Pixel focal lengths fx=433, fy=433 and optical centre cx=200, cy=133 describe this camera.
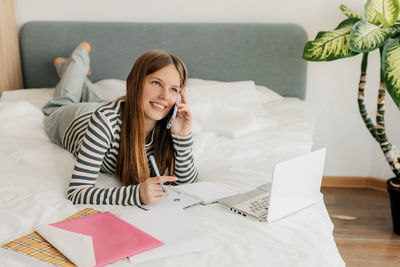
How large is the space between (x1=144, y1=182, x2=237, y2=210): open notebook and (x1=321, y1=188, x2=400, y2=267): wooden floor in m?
0.81

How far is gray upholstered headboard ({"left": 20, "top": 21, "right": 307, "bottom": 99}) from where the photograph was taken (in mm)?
2734

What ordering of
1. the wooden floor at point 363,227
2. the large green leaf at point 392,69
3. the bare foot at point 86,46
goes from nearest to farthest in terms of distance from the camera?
the large green leaf at point 392,69 → the wooden floor at point 363,227 → the bare foot at point 86,46

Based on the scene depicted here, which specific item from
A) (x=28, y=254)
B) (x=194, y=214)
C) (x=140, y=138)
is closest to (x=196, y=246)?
(x=194, y=214)

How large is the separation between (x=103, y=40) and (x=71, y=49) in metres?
0.22

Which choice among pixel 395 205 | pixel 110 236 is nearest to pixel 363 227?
pixel 395 205

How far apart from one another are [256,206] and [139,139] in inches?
18.1

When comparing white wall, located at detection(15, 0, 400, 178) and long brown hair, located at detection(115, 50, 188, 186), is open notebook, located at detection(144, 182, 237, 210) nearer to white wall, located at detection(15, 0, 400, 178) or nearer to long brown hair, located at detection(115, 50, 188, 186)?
long brown hair, located at detection(115, 50, 188, 186)

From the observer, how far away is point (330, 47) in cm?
212

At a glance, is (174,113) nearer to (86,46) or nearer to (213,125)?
(213,125)

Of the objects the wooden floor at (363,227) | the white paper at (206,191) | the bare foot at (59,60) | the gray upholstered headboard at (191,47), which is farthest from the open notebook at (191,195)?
the bare foot at (59,60)

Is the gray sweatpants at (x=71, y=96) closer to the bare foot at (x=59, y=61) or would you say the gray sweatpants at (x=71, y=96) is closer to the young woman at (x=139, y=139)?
the bare foot at (x=59, y=61)

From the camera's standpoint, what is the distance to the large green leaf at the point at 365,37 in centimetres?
190

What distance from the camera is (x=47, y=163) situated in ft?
5.59

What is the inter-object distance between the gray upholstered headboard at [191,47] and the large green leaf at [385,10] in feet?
2.01
